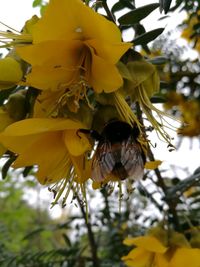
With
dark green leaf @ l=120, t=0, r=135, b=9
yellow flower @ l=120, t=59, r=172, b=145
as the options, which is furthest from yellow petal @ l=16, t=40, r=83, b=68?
dark green leaf @ l=120, t=0, r=135, b=9

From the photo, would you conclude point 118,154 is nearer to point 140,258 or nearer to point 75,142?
point 75,142

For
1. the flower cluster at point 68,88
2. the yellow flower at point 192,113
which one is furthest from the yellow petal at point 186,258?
the yellow flower at point 192,113

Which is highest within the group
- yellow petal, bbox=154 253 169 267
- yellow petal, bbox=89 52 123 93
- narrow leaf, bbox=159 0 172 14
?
narrow leaf, bbox=159 0 172 14

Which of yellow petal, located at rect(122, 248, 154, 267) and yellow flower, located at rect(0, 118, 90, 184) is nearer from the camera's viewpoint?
yellow flower, located at rect(0, 118, 90, 184)

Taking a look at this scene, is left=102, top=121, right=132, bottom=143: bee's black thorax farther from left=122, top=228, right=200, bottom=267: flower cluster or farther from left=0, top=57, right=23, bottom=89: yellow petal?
left=122, top=228, right=200, bottom=267: flower cluster

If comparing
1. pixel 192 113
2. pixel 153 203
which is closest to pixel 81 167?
pixel 153 203

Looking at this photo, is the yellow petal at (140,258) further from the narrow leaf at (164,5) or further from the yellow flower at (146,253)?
the narrow leaf at (164,5)

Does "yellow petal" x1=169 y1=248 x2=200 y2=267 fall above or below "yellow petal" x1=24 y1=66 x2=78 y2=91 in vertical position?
below
